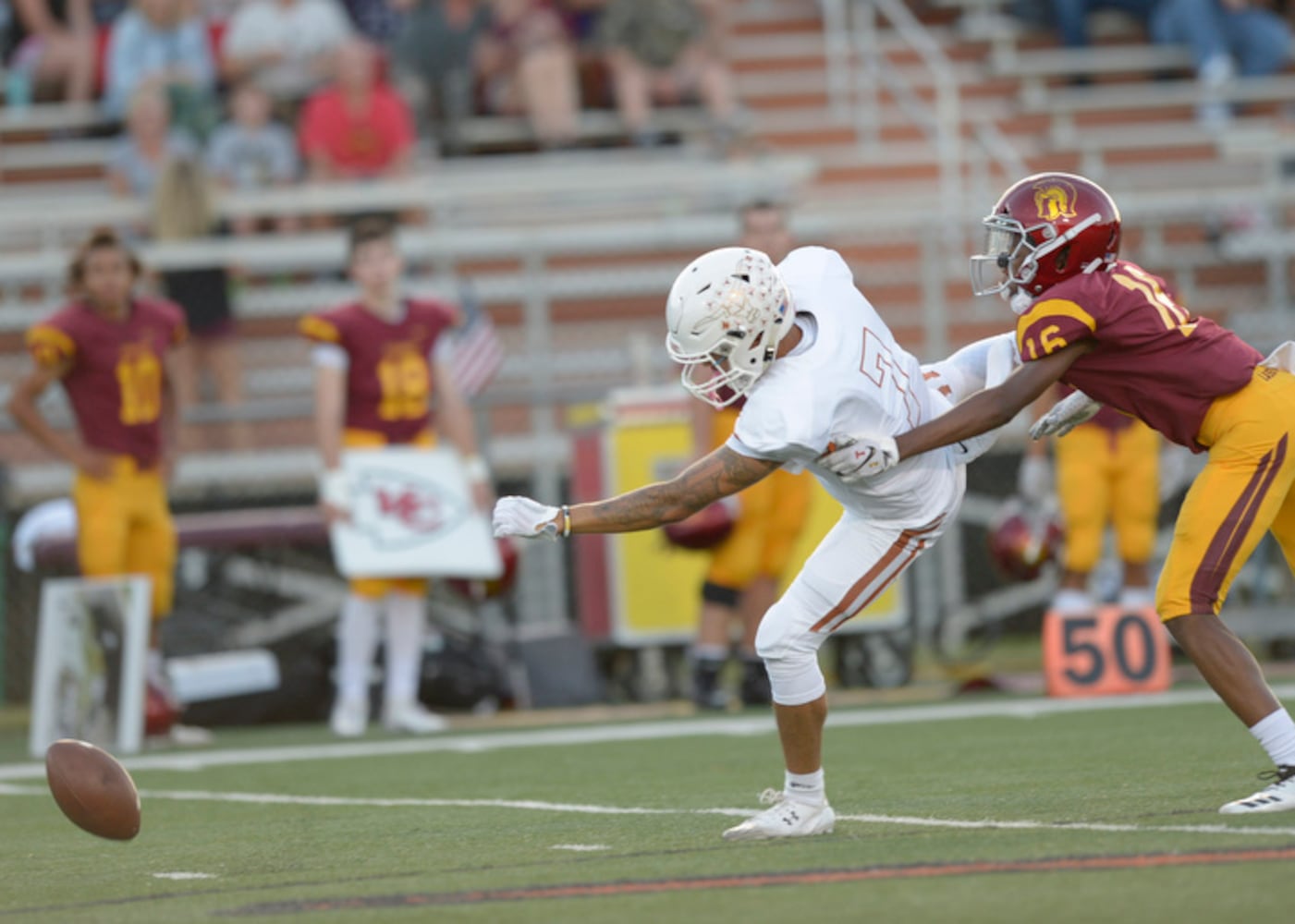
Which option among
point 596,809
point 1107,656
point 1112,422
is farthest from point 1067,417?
point 1112,422

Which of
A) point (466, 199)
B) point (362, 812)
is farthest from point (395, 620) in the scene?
point (466, 199)

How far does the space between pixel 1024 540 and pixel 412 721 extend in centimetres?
294

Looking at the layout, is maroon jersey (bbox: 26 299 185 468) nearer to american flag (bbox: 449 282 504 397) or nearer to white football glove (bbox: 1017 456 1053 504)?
american flag (bbox: 449 282 504 397)

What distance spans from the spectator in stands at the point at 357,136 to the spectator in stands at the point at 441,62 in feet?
2.86

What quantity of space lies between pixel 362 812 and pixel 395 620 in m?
3.24

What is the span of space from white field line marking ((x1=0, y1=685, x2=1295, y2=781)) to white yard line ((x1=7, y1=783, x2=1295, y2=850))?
35.6 inches

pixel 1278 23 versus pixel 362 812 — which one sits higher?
pixel 1278 23

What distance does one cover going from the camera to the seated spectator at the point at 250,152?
533 inches

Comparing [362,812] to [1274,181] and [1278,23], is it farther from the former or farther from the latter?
[1278,23]

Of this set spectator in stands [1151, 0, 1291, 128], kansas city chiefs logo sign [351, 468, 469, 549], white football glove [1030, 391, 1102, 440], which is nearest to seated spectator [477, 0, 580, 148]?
spectator in stands [1151, 0, 1291, 128]

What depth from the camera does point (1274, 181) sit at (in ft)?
42.6

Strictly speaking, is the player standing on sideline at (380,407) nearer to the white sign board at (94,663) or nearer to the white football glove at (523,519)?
the white sign board at (94,663)

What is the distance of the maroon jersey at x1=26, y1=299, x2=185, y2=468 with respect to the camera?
940 cm

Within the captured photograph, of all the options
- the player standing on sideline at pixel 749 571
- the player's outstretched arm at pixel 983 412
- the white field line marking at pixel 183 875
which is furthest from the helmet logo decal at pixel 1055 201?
the player standing on sideline at pixel 749 571
